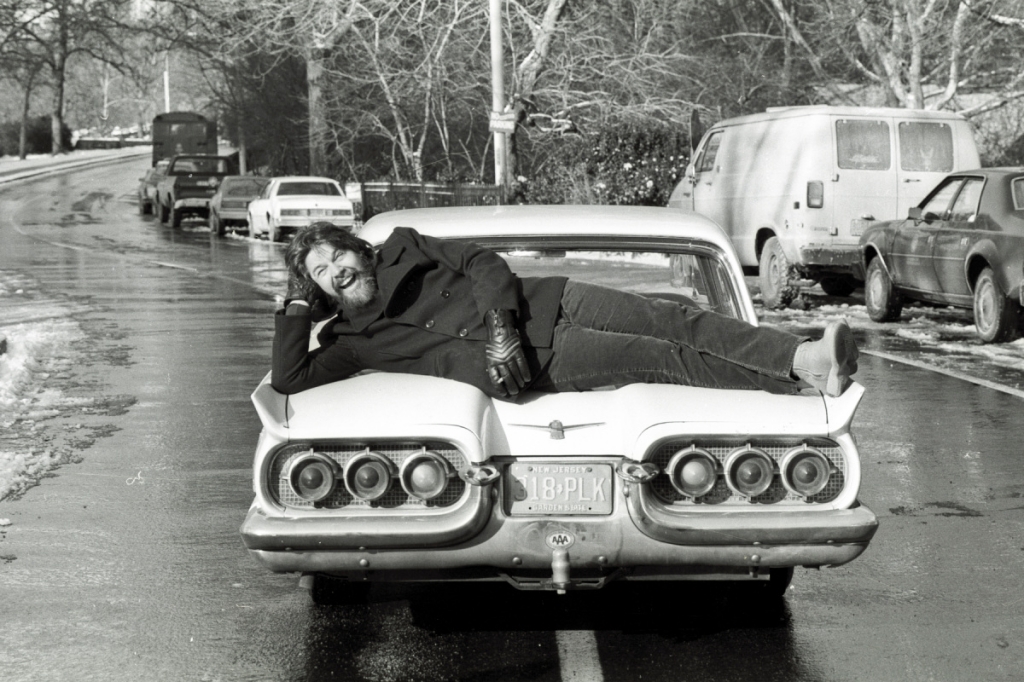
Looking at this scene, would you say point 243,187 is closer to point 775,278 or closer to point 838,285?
point 838,285

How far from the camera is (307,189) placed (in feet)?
97.8

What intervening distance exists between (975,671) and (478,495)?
166cm

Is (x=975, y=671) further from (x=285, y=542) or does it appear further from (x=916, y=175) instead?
(x=916, y=175)

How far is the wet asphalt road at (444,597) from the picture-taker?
4.55 meters

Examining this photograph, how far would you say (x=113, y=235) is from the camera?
30.6 m

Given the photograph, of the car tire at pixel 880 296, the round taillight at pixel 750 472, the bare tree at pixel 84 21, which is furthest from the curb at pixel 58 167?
the round taillight at pixel 750 472

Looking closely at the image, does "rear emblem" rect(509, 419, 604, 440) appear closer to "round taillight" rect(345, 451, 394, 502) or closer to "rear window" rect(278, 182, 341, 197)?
"round taillight" rect(345, 451, 394, 502)

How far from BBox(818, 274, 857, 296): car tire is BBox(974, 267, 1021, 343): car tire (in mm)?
4543

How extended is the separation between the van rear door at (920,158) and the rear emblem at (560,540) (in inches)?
486

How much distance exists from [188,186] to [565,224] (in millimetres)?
30800

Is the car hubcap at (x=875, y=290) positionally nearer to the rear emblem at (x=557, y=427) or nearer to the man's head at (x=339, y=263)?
the man's head at (x=339, y=263)

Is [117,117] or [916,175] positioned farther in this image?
[117,117]

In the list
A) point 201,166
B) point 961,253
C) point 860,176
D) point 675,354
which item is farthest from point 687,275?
point 201,166

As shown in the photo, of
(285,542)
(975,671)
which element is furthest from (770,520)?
(285,542)
